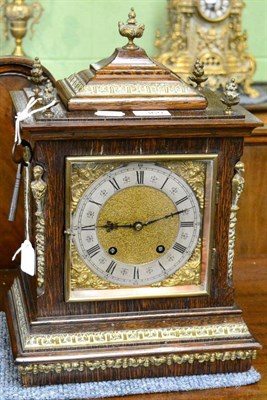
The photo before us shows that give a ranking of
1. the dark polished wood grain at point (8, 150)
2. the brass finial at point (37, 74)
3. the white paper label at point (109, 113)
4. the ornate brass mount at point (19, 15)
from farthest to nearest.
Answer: the ornate brass mount at point (19, 15), the dark polished wood grain at point (8, 150), the brass finial at point (37, 74), the white paper label at point (109, 113)

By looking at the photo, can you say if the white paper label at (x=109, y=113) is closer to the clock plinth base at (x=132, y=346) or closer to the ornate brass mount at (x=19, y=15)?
the clock plinth base at (x=132, y=346)

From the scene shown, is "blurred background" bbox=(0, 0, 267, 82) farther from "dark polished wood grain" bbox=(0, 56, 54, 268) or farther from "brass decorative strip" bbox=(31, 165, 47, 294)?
"brass decorative strip" bbox=(31, 165, 47, 294)

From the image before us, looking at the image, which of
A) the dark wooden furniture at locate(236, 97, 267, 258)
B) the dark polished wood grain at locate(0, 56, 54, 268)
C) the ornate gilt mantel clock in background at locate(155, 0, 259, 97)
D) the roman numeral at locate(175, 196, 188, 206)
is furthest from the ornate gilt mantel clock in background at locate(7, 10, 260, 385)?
the ornate gilt mantel clock in background at locate(155, 0, 259, 97)

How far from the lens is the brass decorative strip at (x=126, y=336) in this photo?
1.56 metres

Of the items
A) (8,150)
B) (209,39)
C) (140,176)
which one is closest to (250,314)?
(140,176)

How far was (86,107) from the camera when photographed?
154 cm

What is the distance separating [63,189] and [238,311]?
0.34 m

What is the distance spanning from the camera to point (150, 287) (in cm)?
160

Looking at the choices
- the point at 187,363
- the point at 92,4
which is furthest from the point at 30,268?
the point at 92,4

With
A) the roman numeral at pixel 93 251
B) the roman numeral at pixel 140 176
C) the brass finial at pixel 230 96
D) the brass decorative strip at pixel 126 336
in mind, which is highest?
the brass finial at pixel 230 96

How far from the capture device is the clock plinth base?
61.3 inches

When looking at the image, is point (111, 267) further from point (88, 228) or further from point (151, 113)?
point (151, 113)

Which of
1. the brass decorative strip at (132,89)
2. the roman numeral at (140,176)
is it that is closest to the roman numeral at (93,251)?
the roman numeral at (140,176)

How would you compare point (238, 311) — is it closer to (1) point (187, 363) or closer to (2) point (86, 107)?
(1) point (187, 363)
